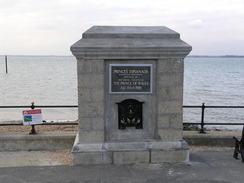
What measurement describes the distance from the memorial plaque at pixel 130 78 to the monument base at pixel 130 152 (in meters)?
1.13

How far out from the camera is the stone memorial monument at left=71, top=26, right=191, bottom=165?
221 inches

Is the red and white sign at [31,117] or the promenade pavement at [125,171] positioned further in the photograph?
the red and white sign at [31,117]

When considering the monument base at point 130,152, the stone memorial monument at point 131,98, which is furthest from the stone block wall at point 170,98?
the monument base at point 130,152

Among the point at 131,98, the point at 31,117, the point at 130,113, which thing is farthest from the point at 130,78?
the point at 31,117

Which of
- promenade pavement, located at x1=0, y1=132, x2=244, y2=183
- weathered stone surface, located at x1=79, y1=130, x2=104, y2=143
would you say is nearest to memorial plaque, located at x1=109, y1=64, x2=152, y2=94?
weathered stone surface, located at x1=79, y1=130, x2=104, y2=143

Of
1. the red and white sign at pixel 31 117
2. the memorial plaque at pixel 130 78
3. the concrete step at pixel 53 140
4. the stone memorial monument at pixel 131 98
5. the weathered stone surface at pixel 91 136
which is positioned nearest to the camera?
the stone memorial monument at pixel 131 98

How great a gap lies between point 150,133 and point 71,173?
1.83 metres

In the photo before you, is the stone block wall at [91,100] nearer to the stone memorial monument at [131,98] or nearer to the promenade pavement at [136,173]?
the stone memorial monument at [131,98]

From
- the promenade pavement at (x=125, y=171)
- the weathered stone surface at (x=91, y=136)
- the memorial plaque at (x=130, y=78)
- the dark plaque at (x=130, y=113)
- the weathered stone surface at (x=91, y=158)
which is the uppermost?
the memorial plaque at (x=130, y=78)

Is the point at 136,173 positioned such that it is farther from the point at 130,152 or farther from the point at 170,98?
the point at 170,98

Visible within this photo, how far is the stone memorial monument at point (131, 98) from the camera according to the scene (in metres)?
5.61

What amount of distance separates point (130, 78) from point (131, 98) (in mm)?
415

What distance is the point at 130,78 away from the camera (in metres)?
5.77

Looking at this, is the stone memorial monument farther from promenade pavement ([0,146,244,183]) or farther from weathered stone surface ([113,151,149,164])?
promenade pavement ([0,146,244,183])
